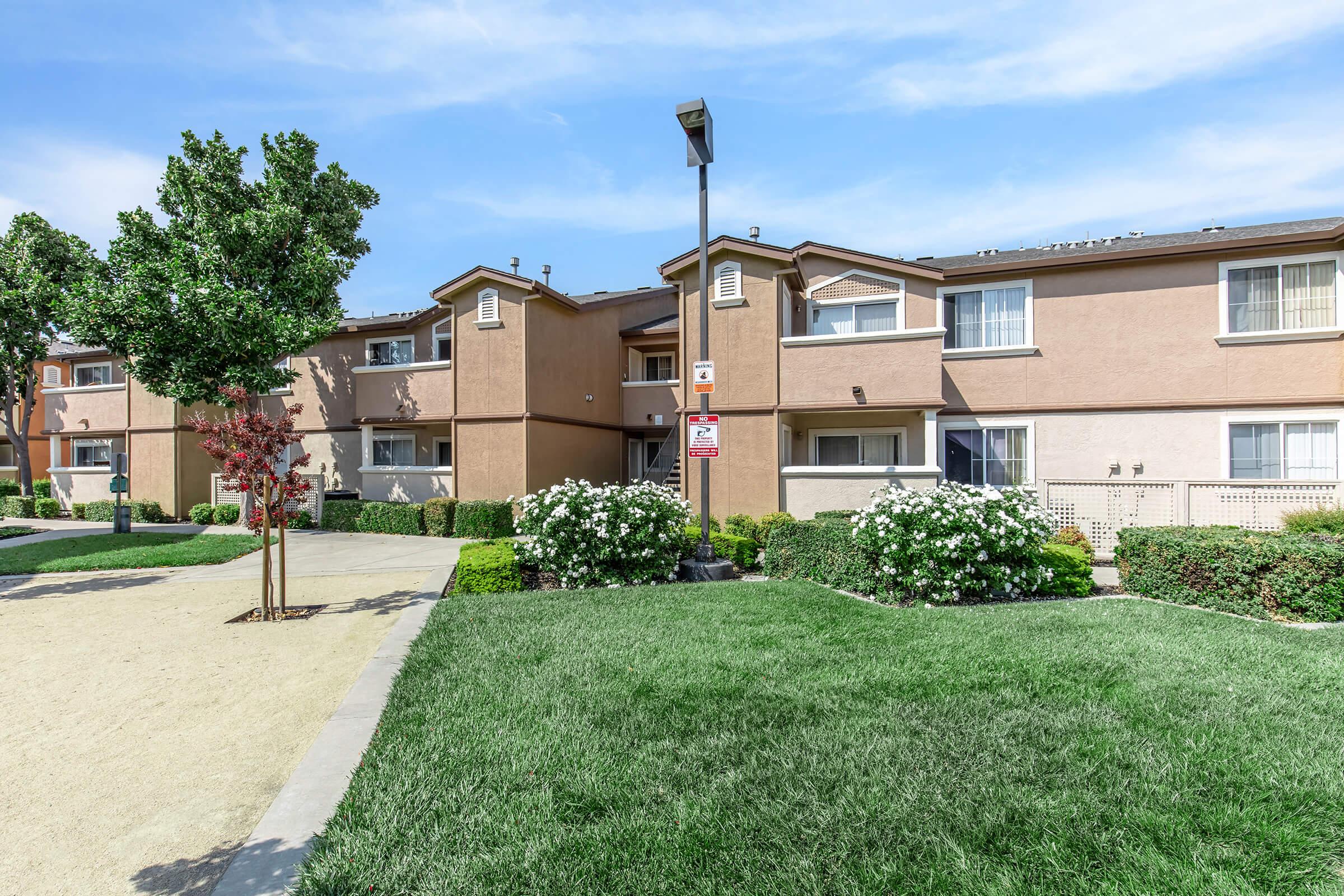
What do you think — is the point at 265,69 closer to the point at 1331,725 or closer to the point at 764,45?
the point at 764,45

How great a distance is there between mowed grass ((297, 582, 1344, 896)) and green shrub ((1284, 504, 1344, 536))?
17.9ft

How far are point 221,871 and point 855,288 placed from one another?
14496 millimetres

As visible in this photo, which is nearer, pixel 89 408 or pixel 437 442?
pixel 437 442

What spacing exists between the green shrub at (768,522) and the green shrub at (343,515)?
1047 cm

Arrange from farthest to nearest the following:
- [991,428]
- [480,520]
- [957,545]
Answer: [480,520] → [991,428] → [957,545]

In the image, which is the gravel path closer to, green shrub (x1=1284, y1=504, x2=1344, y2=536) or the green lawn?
the green lawn

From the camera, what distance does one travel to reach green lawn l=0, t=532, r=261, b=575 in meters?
11.1

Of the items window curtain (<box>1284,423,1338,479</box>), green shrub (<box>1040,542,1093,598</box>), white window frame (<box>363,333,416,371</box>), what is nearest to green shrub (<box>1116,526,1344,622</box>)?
green shrub (<box>1040,542,1093,598</box>)

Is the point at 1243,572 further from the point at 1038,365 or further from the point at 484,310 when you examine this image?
the point at 484,310

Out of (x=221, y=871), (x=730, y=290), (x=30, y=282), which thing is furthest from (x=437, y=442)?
(x=221, y=871)

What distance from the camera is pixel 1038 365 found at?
44.4 ft

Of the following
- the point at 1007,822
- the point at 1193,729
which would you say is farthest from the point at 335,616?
the point at 1193,729

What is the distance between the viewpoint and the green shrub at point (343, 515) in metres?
16.2

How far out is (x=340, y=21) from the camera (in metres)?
8.00
